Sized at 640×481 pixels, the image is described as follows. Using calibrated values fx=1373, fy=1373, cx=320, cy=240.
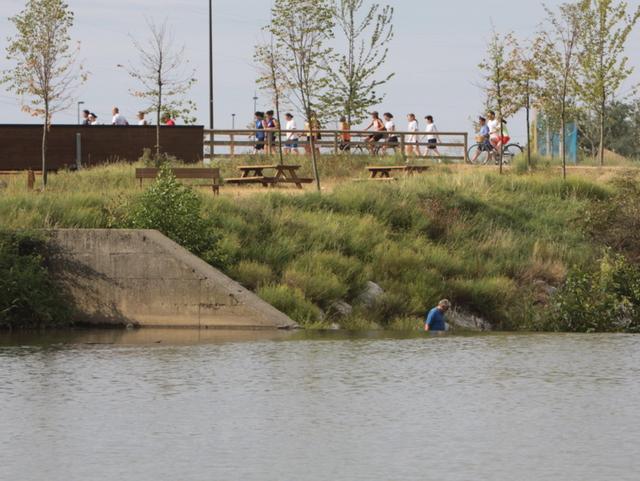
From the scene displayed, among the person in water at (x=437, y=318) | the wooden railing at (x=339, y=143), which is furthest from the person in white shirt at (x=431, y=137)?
the person in water at (x=437, y=318)

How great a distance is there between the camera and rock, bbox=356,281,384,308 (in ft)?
79.9

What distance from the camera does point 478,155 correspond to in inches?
1704

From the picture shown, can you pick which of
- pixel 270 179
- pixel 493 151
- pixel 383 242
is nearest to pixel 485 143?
pixel 493 151

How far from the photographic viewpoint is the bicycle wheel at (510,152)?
42.2 m

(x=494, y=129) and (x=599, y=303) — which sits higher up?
(x=494, y=129)

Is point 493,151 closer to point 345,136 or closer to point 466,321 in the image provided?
point 345,136

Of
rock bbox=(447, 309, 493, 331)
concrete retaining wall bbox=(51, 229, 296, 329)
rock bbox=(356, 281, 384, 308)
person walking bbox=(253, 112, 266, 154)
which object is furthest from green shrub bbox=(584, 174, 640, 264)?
person walking bbox=(253, 112, 266, 154)

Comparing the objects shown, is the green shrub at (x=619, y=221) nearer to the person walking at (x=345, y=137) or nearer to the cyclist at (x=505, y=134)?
the cyclist at (x=505, y=134)

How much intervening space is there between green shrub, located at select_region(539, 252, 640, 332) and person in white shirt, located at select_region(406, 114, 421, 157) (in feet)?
68.2

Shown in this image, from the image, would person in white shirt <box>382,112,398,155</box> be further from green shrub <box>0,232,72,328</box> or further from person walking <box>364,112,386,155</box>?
green shrub <box>0,232,72,328</box>

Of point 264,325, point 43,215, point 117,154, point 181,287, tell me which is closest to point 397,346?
point 264,325

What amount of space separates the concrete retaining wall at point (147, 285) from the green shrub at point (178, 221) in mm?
1217

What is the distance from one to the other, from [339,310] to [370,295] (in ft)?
3.02

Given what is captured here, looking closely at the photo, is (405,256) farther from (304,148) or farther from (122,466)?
(304,148)
